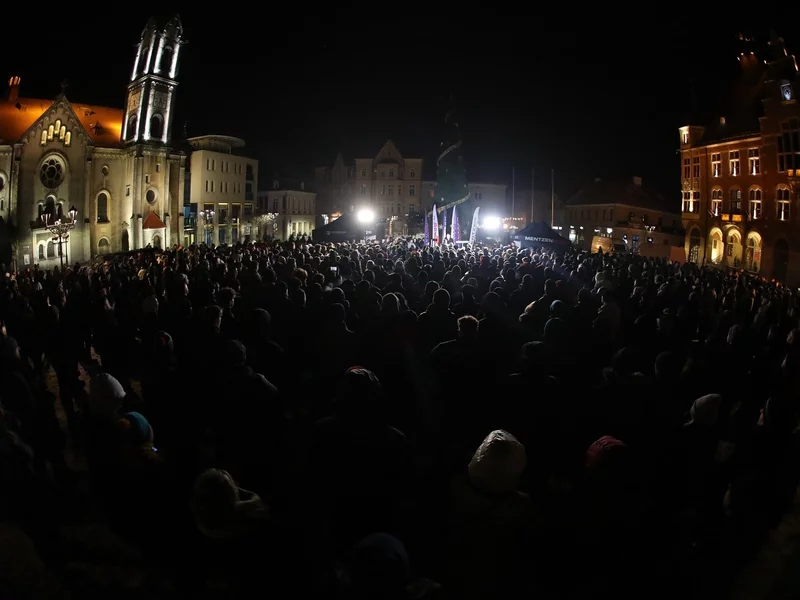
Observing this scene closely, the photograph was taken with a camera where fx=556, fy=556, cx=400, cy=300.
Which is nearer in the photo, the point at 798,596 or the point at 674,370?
the point at 798,596

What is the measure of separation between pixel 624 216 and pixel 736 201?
16669 mm

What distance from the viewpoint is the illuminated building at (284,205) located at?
72.0 metres

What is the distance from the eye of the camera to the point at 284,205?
72.4 meters

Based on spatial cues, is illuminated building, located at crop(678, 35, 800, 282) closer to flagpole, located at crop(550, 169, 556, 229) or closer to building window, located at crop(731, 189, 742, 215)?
building window, located at crop(731, 189, 742, 215)

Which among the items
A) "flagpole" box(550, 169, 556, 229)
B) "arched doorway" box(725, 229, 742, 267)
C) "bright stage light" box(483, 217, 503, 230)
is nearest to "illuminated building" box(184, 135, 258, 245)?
"bright stage light" box(483, 217, 503, 230)

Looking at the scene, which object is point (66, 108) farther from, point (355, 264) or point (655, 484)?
point (655, 484)

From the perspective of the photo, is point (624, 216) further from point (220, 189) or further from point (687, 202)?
point (220, 189)

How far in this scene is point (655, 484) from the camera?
13.7 ft

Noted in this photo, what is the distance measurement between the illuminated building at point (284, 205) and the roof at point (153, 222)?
22143 millimetres

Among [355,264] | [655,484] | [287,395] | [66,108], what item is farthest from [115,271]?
[66,108]

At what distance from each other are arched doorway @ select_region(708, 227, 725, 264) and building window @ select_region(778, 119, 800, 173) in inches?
354

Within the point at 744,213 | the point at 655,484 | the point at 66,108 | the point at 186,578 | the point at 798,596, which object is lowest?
the point at 798,596

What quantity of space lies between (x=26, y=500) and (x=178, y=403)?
1485 millimetres

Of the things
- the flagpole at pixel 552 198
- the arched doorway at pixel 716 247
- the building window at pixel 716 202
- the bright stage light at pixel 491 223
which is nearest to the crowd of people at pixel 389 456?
the flagpole at pixel 552 198
